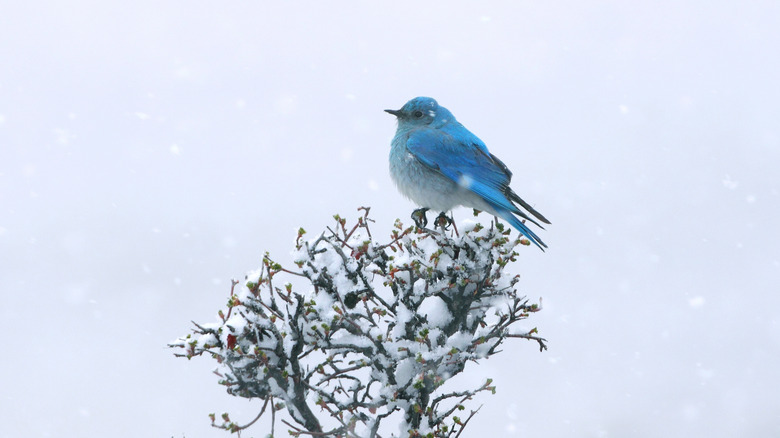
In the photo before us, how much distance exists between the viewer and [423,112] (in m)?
9.34

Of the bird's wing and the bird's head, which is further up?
the bird's head

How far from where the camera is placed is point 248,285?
5.78 metres

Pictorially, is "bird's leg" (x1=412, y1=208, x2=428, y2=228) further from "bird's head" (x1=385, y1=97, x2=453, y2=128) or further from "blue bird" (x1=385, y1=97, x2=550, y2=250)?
"bird's head" (x1=385, y1=97, x2=453, y2=128)

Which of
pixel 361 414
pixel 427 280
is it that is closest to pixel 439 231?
pixel 427 280

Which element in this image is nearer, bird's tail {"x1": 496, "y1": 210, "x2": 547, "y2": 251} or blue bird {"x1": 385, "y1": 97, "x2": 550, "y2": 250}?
bird's tail {"x1": 496, "y1": 210, "x2": 547, "y2": 251}

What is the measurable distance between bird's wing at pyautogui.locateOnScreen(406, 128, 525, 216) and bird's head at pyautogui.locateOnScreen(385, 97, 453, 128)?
1.33ft

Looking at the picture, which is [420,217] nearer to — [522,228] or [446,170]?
[446,170]

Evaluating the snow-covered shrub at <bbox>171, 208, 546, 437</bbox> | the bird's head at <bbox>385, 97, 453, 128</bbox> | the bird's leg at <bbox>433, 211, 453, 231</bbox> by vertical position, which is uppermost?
the bird's head at <bbox>385, 97, 453, 128</bbox>

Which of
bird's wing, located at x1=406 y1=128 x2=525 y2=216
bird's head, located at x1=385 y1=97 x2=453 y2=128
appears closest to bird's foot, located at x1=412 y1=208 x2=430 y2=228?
bird's wing, located at x1=406 y1=128 x2=525 y2=216

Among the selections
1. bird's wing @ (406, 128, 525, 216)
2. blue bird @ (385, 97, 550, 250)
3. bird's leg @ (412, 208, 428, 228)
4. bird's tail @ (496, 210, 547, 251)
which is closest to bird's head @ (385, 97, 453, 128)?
blue bird @ (385, 97, 550, 250)

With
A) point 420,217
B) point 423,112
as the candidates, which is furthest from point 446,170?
point 423,112

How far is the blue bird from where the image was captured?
7883 millimetres

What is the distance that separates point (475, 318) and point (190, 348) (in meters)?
2.70

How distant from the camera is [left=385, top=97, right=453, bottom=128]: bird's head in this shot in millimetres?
9320
